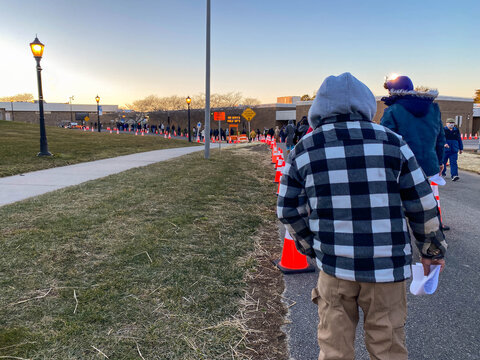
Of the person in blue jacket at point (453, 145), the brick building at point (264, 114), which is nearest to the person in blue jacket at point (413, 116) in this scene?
the person in blue jacket at point (453, 145)

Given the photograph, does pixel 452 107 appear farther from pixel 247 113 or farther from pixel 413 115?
pixel 413 115

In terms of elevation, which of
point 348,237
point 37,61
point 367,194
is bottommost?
point 348,237

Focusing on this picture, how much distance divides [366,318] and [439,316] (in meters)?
1.79

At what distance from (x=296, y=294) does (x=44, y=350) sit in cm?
218

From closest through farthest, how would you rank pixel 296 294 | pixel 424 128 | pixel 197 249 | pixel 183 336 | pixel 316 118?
pixel 316 118 < pixel 183 336 < pixel 296 294 < pixel 424 128 < pixel 197 249

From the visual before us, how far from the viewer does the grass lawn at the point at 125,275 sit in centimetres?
258

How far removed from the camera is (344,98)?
1.77 m

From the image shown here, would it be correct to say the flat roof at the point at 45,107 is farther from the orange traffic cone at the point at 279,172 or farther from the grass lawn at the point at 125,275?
the grass lawn at the point at 125,275

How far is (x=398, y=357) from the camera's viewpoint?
5.73 ft

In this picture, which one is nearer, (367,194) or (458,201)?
(367,194)

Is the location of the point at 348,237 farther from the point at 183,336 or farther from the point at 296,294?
the point at 296,294

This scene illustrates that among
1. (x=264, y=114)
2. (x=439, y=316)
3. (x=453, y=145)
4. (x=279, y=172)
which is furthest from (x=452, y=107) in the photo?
(x=439, y=316)

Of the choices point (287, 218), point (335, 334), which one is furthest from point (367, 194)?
point (335, 334)

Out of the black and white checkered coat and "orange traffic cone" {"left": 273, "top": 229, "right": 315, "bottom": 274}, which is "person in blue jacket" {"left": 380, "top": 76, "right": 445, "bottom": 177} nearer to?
"orange traffic cone" {"left": 273, "top": 229, "right": 315, "bottom": 274}
